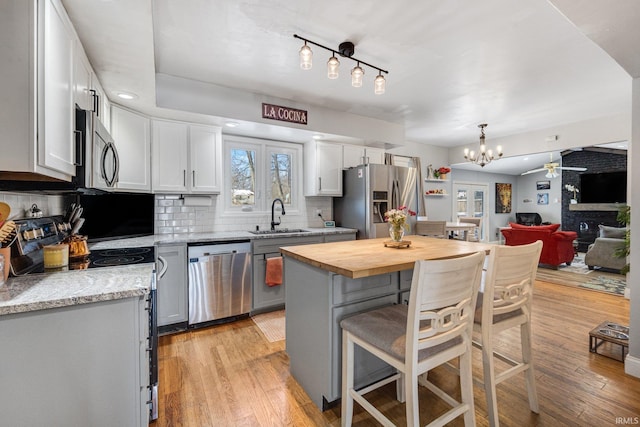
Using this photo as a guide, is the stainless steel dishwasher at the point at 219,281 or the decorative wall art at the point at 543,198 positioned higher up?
the decorative wall art at the point at 543,198

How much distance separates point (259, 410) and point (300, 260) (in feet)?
3.15

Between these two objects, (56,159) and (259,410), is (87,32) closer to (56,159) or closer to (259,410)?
(56,159)

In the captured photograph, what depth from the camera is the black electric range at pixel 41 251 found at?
4.89 feet

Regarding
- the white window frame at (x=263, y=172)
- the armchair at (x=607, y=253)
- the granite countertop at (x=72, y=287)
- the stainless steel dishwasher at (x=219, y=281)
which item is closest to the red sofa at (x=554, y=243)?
the armchair at (x=607, y=253)

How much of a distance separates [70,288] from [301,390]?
1.50m

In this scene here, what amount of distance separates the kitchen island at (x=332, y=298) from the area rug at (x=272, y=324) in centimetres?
70

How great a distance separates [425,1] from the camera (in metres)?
1.83

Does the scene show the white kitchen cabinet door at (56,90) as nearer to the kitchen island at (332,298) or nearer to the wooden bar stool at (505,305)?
the kitchen island at (332,298)

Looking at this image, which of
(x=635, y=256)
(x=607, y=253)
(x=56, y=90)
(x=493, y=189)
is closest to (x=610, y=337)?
(x=635, y=256)

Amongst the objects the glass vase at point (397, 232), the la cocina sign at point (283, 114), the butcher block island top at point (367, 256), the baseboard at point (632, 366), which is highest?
the la cocina sign at point (283, 114)

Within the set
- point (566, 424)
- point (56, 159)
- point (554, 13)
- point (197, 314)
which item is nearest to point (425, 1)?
point (554, 13)

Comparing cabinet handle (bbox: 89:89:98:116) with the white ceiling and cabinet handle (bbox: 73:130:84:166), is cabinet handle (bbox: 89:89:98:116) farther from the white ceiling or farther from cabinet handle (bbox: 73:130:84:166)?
cabinet handle (bbox: 73:130:84:166)

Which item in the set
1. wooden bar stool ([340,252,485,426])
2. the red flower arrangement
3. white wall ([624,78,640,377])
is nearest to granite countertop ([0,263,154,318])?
wooden bar stool ([340,252,485,426])

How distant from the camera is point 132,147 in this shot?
279 centimetres
